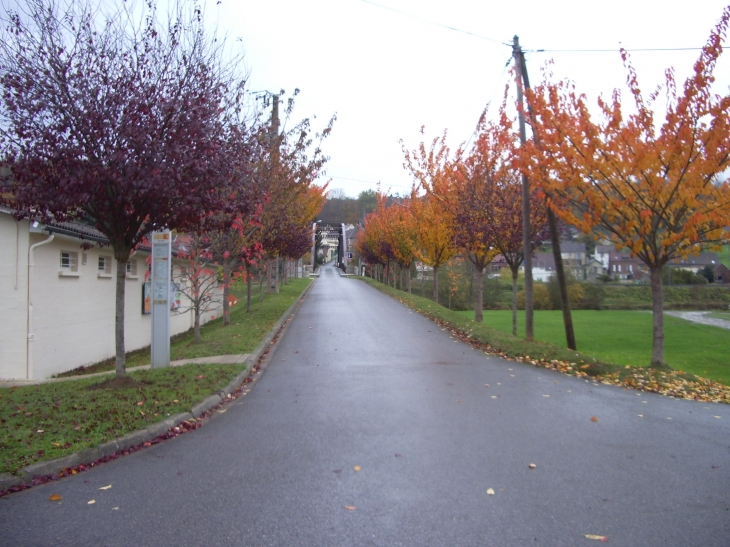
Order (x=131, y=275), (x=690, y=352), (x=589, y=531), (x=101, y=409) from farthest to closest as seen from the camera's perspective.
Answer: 1. (x=690, y=352)
2. (x=131, y=275)
3. (x=101, y=409)
4. (x=589, y=531)

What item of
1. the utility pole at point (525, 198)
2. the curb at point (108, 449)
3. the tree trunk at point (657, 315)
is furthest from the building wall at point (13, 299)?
the tree trunk at point (657, 315)

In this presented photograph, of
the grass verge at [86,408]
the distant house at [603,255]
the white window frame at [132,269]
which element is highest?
the distant house at [603,255]

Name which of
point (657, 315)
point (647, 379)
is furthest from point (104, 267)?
point (657, 315)

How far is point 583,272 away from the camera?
6875cm

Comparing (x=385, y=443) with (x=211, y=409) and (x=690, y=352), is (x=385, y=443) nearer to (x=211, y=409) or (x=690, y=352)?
(x=211, y=409)

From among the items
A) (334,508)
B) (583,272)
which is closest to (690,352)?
(334,508)

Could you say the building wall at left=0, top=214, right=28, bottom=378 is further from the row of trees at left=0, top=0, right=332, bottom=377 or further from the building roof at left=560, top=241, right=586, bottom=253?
the building roof at left=560, top=241, right=586, bottom=253

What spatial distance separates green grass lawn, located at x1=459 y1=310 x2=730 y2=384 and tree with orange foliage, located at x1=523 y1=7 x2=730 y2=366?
36.5ft

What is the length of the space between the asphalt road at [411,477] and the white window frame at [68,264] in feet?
21.1

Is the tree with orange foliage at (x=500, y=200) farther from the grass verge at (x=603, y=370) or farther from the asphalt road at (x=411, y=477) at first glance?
the asphalt road at (x=411, y=477)

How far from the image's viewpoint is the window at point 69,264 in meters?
12.9

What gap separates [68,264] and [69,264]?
26 mm

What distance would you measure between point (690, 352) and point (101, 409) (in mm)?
31827

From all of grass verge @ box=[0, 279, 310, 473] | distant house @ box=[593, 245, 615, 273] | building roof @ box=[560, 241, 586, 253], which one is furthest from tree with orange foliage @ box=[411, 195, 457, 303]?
distant house @ box=[593, 245, 615, 273]
